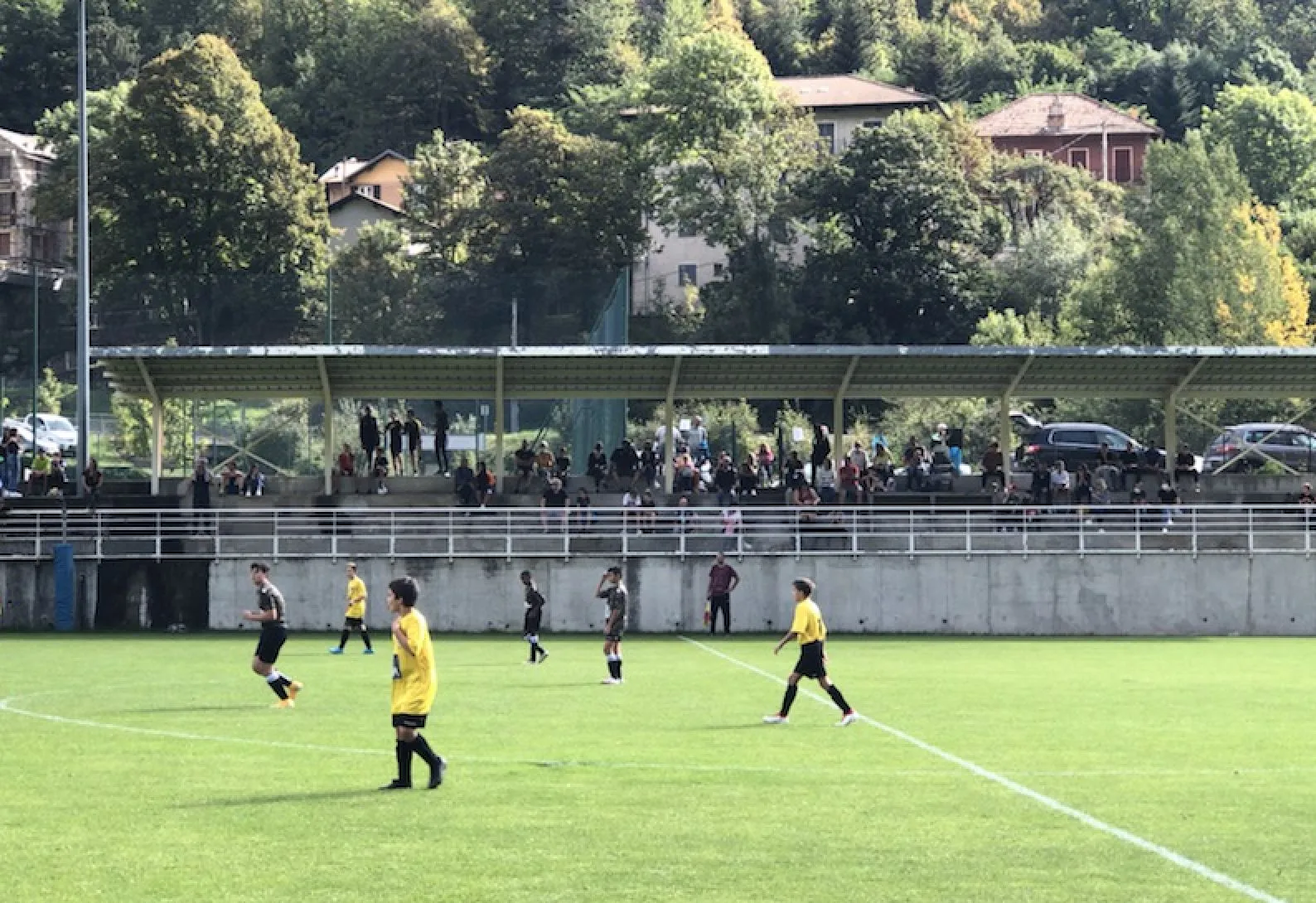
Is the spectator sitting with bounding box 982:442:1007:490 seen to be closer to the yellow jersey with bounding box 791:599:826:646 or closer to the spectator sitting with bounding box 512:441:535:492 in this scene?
the spectator sitting with bounding box 512:441:535:492

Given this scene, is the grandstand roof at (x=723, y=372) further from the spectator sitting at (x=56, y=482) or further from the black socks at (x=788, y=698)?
the black socks at (x=788, y=698)

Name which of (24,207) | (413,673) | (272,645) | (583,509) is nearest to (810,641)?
(272,645)

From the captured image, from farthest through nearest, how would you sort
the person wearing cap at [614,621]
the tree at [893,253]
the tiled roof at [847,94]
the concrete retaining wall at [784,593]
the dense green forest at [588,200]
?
the tiled roof at [847,94], the tree at [893,253], the dense green forest at [588,200], the concrete retaining wall at [784,593], the person wearing cap at [614,621]

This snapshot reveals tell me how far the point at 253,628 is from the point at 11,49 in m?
95.7

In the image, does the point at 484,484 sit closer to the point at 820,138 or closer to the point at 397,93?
the point at 820,138

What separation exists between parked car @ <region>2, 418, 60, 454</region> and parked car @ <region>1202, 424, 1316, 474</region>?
3060 cm

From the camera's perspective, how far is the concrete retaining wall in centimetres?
4288

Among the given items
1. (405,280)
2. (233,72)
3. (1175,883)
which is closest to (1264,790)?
(1175,883)

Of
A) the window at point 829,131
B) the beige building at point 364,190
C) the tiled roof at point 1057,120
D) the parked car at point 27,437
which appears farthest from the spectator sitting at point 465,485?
the tiled roof at point 1057,120

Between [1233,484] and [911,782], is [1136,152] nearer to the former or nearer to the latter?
[1233,484]

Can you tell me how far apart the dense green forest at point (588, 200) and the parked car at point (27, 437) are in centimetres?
353

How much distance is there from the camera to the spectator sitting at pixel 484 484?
46.9 meters

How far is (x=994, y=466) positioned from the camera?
4891cm

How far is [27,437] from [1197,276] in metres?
51.1
